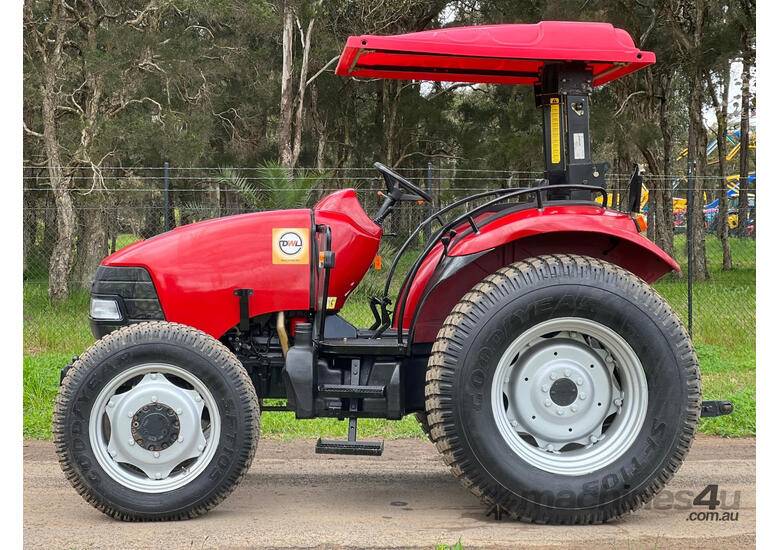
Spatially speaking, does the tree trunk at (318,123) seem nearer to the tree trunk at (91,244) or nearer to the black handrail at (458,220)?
the tree trunk at (91,244)

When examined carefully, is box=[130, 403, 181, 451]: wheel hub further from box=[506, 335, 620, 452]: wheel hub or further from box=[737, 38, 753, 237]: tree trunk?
box=[737, 38, 753, 237]: tree trunk

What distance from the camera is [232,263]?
4.79m

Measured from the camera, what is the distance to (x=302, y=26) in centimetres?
2625

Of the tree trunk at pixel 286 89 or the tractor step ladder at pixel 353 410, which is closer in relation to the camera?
the tractor step ladder at pixel 353 410

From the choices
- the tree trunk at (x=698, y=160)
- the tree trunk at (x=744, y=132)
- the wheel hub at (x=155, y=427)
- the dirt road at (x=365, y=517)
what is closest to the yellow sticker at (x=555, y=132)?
the dirt road at (x=365, y=517)

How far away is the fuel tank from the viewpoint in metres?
4.78

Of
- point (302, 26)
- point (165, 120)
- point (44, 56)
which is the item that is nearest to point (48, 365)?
point (44, 56)

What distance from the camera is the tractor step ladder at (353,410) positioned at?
4488 millimetres

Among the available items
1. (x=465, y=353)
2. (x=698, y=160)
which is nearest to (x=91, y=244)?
(x=698, y=160)

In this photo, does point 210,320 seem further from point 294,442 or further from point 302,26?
point 302,26

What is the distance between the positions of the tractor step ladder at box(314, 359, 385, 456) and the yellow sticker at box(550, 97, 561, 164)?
5.17ft

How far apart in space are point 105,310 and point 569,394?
2607 mm

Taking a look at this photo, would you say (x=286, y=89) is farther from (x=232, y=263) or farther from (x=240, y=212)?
(x=232, y=263)

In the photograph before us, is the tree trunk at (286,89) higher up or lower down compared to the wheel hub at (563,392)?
higher up
